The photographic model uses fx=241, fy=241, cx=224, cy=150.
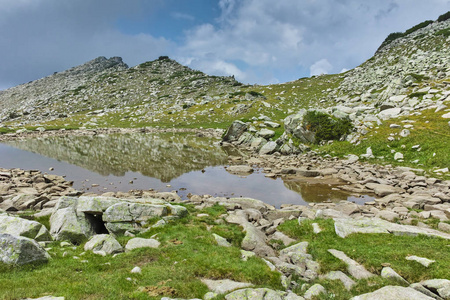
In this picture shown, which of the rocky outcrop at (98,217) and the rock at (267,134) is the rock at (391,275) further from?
the rock at (267,134)

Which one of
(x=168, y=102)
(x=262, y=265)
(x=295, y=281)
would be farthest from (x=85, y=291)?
(x=168, y=102)

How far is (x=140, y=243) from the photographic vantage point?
13812 mm

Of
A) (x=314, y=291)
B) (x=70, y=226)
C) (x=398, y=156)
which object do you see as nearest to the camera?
(x=314, y=291)

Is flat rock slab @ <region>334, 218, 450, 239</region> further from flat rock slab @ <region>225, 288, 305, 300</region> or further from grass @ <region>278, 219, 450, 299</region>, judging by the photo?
flat rock slab @ <region>225, 288, 305, 300</region>

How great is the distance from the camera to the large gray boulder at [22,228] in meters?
12.1

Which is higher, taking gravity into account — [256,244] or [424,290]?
[424,290]

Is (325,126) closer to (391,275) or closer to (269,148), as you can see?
(269,148)

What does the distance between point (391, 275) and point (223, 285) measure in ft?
23.9

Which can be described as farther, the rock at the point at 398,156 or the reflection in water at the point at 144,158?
the reflection in water at the point at 144,158

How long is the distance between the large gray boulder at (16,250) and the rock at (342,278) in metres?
13.2

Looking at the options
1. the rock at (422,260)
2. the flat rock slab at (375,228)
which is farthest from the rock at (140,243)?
the rock at (422,260)

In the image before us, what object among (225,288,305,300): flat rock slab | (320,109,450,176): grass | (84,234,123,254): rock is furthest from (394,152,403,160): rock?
(84,234,123,254): rock

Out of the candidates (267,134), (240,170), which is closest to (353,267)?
(240,170)

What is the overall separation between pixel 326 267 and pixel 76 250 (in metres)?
13.0
